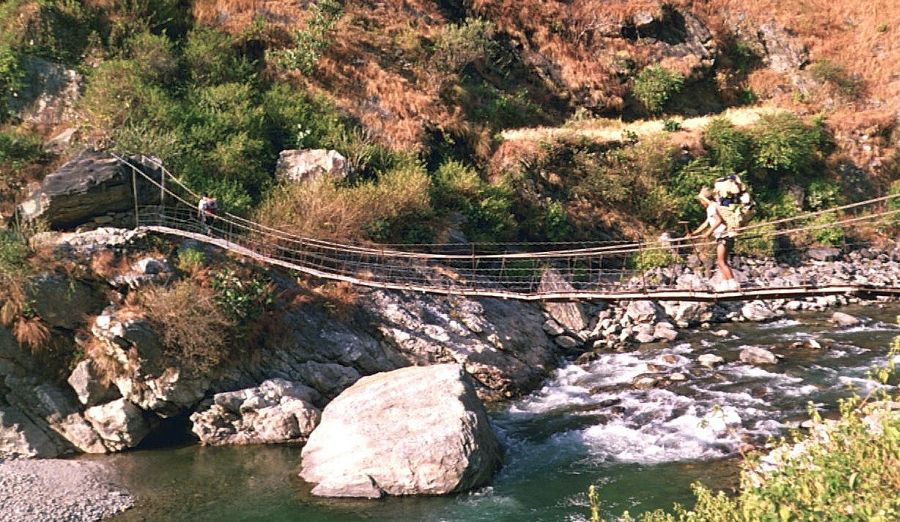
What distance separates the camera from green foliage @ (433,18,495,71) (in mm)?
25297

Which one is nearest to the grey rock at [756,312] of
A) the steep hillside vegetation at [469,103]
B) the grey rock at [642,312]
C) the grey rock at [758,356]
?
the grey rock at [642,312]

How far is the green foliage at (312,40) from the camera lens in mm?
22750

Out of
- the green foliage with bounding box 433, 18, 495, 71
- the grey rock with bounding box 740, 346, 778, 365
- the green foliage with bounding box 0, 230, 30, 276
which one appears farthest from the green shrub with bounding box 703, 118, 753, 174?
the green foliage with bounding box 0, 230, 30, 276

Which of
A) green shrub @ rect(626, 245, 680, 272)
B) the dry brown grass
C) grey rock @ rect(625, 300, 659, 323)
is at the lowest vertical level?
grey rock @ rect(625, 300, 659, 323)

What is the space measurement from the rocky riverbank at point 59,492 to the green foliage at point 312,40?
50.8 feet

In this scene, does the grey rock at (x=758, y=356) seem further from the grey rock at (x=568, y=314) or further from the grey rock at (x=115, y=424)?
the grey rock at (x=115, y=424)

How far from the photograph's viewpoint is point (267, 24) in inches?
949

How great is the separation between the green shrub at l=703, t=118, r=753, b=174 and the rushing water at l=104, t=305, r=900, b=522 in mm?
9932

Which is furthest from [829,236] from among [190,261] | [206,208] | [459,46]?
[190,261]

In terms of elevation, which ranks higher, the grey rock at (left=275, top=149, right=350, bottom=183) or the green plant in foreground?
the grey rock at (left=275, top=149, right=350, bottom=183)

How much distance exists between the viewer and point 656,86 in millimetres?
28906

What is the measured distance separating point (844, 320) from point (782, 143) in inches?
369

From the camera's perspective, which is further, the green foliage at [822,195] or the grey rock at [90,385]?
the green foliage at [822,195]

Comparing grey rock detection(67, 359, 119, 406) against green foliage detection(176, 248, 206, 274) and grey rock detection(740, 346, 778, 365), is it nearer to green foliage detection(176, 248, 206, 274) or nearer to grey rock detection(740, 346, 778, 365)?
green foliage detection(176, 248, 206, 274)
